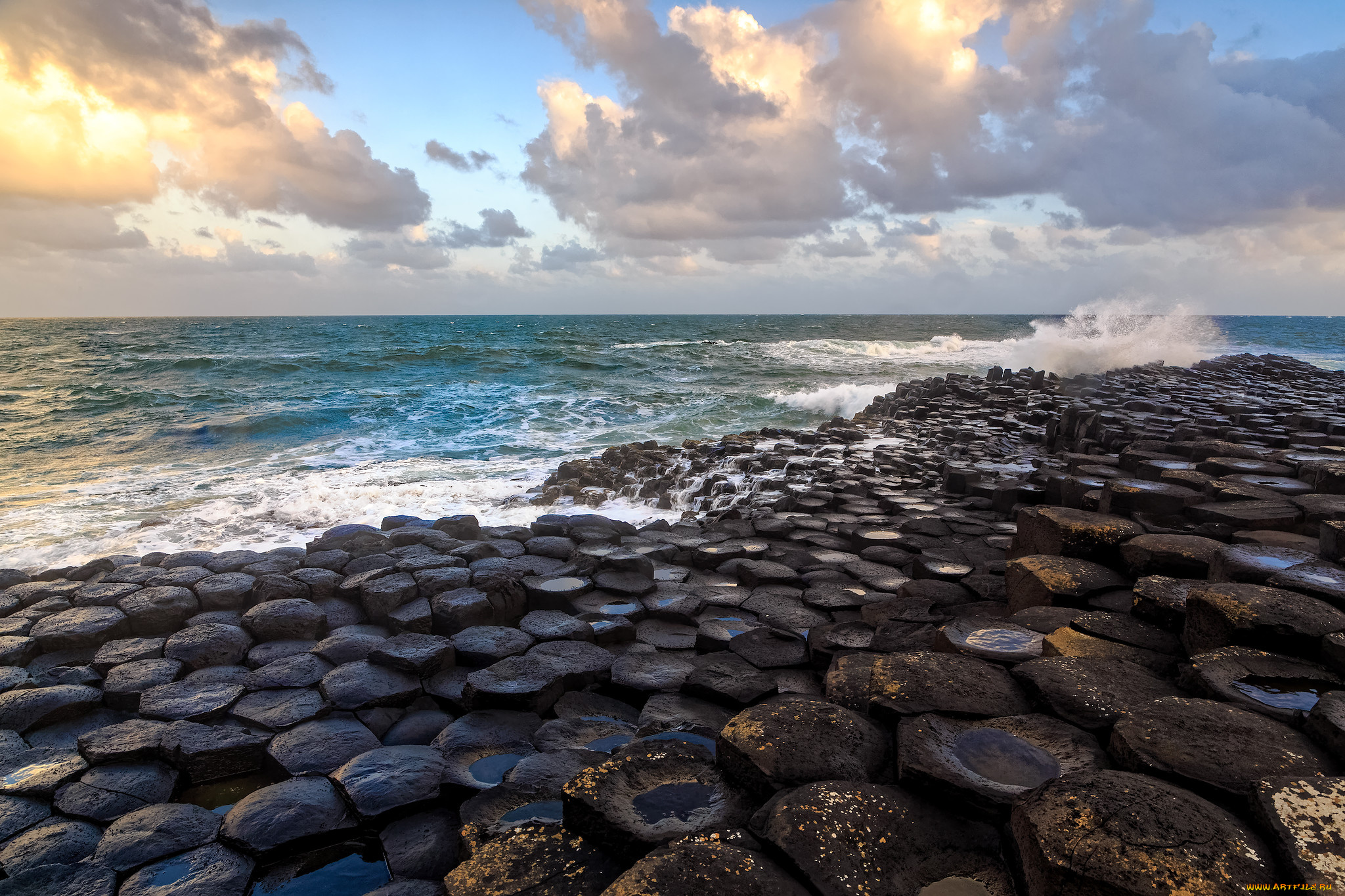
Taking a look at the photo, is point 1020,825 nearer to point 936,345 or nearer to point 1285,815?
point 1285,815

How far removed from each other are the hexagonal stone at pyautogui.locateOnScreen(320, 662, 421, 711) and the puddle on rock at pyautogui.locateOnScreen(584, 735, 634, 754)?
44.6 inches

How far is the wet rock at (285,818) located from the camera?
244 cm

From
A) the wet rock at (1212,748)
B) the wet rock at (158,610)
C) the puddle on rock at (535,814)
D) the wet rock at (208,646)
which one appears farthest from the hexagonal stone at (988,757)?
the wet rock at (158,610)

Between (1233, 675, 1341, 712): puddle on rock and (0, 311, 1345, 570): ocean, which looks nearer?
(1233, 675, 1341, 712): puddle on rock

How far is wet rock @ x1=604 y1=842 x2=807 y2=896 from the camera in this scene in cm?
163

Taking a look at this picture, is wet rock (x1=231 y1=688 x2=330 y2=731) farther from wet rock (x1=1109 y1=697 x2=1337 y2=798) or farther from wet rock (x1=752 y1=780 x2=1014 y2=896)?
wet rock (x1=1109 y1=697 x2=1337 y2=798)

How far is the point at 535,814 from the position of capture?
237 centimetres

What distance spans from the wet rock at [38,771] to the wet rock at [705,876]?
274 centimetres

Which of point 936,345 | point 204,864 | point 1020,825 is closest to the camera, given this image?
point 1020,825

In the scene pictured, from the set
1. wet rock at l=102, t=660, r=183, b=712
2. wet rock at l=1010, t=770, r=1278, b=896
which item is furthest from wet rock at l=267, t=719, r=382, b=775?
wet rock at l=1010, t=770, r=1278, b=896

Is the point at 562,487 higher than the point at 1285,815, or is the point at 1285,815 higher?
the point at 1285,815

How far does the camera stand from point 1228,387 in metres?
13.8

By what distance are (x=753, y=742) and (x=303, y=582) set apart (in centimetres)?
385

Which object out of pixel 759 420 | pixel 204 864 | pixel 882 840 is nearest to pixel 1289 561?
pixel 882 840
